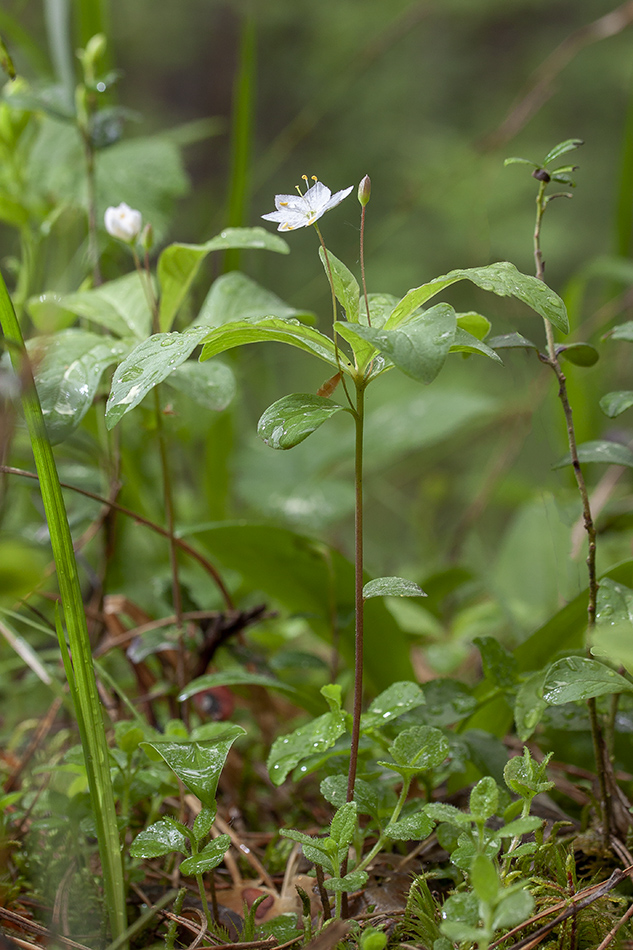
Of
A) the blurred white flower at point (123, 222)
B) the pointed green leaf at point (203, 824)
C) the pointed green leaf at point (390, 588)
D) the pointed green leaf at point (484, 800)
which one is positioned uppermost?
the blurred white flower at point (123, 222)

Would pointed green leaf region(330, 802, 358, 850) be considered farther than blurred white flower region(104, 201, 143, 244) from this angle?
No

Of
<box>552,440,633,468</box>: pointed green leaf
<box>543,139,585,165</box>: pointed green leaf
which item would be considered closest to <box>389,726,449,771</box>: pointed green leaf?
<box>552,440,633,468</box>: pointed green leaf

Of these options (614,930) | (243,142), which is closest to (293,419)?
(614,930)

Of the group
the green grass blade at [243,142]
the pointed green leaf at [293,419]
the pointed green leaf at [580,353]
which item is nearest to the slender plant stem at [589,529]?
the pointed green leaf at [580,353]

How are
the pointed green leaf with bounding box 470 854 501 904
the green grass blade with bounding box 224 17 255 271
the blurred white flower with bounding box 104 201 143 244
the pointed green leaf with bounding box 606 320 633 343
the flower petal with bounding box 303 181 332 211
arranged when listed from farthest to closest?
the green grass blade with bounding box 224 17 255 271 < the blurred white flower with bounding box 104 201 143 244 < the pointed green leaf with bounding box 606 320 633 343 < the flower petal with bounding box 303 181 332 211 < the pointed green leaf with bounding box 470 854 501 904

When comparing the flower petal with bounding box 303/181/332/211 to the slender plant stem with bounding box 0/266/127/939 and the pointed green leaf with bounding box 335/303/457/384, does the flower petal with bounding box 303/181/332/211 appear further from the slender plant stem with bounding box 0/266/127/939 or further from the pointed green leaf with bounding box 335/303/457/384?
the slender plant stem with bounding box 0/266/127/939

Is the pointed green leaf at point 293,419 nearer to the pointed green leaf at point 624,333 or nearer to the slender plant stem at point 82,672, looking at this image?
the slender plant stem at point 82,672
